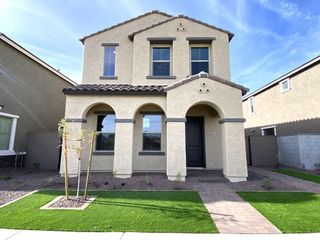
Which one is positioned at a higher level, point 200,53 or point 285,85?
point 200,53

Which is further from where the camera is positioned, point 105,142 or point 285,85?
point 285,85

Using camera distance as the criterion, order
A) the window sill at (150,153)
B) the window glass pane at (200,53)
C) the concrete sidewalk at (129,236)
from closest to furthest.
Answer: the concrete sidewalk at (129,236), the window sill at (150,153), the window glass pane at (200,53)

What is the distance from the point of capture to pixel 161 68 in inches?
434

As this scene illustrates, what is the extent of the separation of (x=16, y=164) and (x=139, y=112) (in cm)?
821

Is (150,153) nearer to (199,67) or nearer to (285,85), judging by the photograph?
(199,67)

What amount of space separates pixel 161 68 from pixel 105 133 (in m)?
5.02

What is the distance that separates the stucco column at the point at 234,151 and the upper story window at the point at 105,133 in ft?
19.1

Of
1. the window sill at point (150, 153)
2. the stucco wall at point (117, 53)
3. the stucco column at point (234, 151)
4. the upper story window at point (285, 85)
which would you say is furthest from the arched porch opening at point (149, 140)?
the upper story window at point (285, 85)

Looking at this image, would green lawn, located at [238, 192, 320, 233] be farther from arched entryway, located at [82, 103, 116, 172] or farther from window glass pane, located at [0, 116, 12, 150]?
window glass pane, located at [0, 116, 12, 150]

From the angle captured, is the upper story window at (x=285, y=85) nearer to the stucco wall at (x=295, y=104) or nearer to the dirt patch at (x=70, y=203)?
the stucco wall at (x=295, y=104)

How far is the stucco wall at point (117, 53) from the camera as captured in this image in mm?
11258

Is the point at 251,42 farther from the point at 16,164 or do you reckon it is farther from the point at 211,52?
the point at 16,164

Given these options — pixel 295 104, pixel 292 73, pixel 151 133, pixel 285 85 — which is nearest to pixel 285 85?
pixel 285 85

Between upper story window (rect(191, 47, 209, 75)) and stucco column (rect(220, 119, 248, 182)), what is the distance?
4.07 metres
